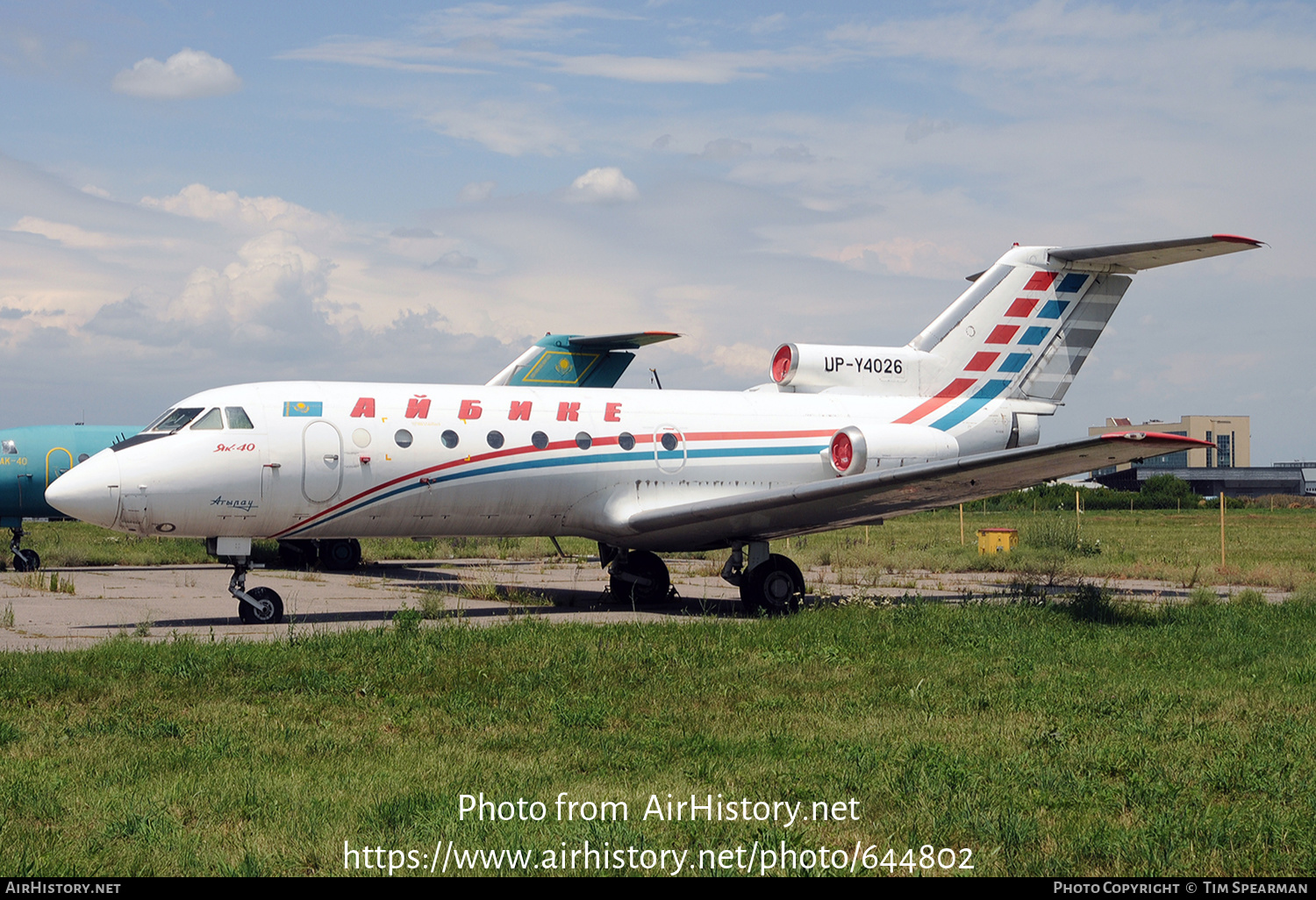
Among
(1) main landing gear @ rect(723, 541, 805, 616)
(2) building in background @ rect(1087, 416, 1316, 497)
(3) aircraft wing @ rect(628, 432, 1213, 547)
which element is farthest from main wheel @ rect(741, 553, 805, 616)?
(2) building in background @ rect(1087, 416, 1316, 497)

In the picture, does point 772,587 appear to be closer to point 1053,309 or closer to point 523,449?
point 523,449

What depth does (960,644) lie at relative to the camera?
12.7 meters

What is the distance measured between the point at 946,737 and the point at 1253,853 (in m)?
2.73

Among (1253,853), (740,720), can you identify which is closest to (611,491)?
(740,720)

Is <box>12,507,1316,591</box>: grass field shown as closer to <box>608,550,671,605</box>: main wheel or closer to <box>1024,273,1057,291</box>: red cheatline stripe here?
<box>608,550,671,605</box>: main wheel

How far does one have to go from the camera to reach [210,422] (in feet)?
49.9

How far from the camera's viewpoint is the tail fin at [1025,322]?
1981 centimetres

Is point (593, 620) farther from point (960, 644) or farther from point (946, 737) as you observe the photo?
point (946, 737)

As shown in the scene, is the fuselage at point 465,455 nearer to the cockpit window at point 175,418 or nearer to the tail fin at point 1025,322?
the cockpit window at point 175,418

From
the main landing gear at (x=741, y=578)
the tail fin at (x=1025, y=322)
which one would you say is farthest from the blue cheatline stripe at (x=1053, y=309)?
the main landing gear at (x=741, y=578)

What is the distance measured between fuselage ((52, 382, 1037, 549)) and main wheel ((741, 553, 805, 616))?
1.35 m

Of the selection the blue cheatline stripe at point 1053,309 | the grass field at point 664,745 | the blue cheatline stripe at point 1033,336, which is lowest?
the grass field at point 664,745

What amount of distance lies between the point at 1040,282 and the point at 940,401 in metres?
2.63

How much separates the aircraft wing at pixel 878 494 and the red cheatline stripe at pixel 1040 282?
4521mm
